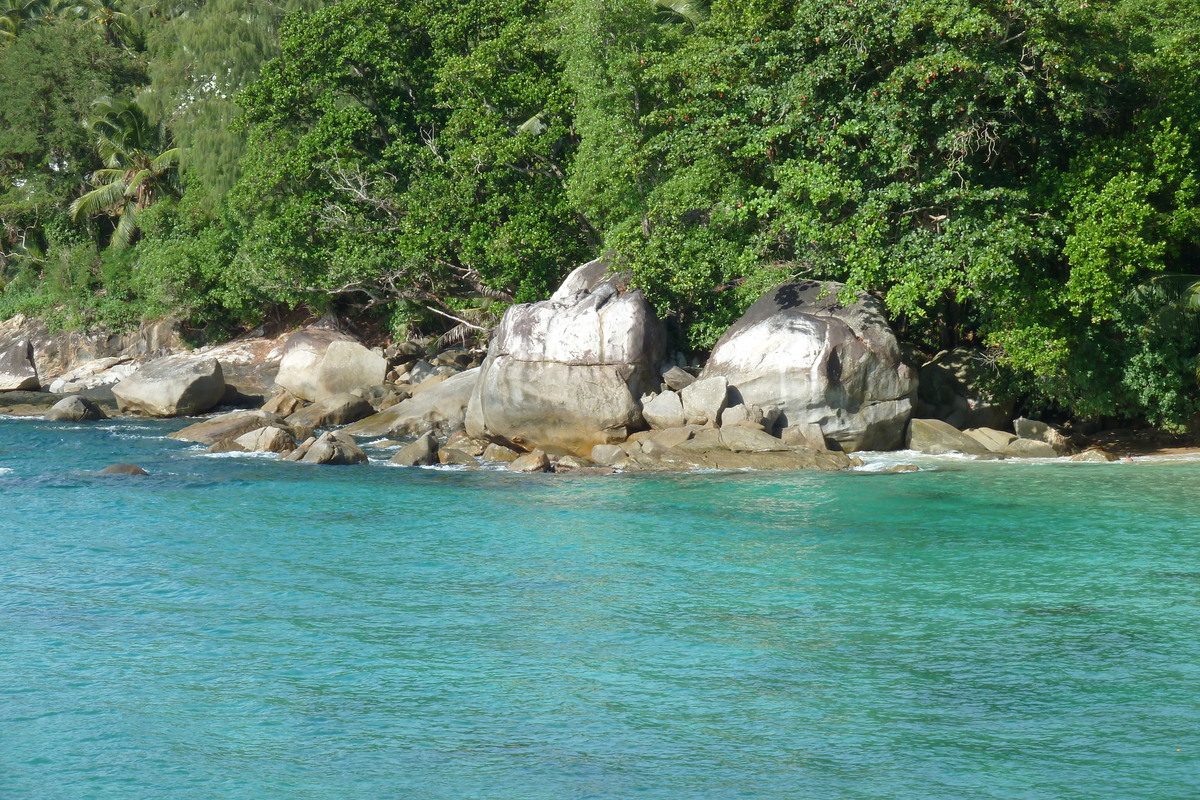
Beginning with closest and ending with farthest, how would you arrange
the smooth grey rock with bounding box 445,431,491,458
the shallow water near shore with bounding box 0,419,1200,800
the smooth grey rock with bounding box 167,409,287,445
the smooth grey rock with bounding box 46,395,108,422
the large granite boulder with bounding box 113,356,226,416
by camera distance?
the shallow water near shore with bounding box 0,419,1200,800 → the smooth grey rock with bounding box 445,431,491,458 → the smooth grey rock with bounding box 167,409,287,445 → the smooth grey rock with bounding box 46,395,108,422 → the large granite boulder with bounding box 113,356,226,416

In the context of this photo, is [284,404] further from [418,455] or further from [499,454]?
[499,454]

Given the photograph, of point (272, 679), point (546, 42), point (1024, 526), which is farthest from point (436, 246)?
point (272, 679)

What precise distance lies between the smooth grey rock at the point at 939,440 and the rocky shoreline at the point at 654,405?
3 cm

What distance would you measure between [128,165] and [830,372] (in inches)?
1281

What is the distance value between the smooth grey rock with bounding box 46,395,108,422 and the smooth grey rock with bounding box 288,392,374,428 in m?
5.94

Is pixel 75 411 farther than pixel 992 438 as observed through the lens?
Yes

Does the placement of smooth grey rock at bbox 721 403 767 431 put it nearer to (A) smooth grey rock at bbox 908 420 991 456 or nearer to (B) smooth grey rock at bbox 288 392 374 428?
(A) smooth grey rock at bbox 908 420 991 456

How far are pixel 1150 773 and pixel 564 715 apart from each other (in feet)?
13.8

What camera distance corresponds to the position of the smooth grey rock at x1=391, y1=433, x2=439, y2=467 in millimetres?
21562

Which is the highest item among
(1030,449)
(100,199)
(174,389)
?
(100,199)

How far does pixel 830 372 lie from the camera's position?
2108 cm

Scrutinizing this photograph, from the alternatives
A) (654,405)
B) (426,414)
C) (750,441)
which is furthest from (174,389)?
(750,441)

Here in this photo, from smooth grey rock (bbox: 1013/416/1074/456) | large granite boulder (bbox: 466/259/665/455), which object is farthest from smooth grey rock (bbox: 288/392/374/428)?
smooth grey rock (bbox: 1013/416/1074/456)

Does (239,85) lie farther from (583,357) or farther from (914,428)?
(914,428)
